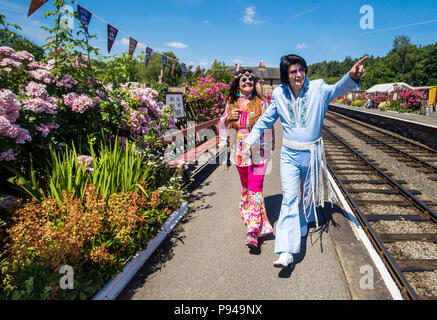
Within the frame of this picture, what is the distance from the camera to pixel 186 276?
283 cm

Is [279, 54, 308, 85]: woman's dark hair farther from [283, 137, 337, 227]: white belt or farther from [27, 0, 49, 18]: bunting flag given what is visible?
[27, 0, 49, 18]: bunting flag

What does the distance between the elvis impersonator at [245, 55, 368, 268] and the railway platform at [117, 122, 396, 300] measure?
0.29m

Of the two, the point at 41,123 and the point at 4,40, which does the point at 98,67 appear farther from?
the point at 41,123

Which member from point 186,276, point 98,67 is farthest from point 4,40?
point 186,276

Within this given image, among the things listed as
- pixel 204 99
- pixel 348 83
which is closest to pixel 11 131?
pixel 348 83

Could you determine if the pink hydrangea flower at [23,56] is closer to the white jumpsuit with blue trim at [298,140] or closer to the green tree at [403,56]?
the white jumpsuit with blue trim at [298,140]

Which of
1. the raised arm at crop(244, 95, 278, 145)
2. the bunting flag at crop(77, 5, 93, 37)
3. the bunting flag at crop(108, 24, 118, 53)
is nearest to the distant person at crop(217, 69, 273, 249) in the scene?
the raised arm at crop(244, 95, 278, 145)

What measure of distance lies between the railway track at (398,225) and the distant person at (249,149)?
1572 mm

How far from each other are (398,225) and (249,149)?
2.77m

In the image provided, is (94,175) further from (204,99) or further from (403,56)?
(403,56)

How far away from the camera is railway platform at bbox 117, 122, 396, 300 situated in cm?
253

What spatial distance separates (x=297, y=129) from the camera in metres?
2.89

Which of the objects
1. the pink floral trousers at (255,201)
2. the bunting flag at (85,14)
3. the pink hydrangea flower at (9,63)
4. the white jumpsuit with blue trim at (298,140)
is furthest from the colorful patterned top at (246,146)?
the bunting flag at (85,14)
